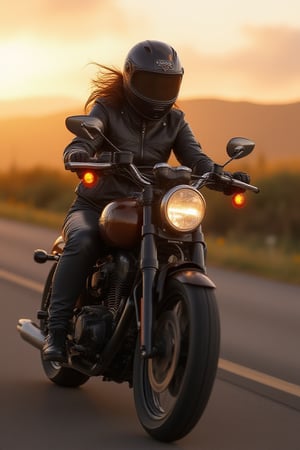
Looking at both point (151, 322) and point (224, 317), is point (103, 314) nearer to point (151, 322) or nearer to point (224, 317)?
point (151, 322)

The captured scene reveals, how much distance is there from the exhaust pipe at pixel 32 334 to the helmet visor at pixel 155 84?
1577mm

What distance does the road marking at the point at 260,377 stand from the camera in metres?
7.94

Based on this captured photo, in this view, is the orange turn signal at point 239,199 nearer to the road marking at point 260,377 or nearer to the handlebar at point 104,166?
the handlebar at point 104,166

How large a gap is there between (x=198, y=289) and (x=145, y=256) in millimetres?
386

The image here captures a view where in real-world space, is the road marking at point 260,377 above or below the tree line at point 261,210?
above

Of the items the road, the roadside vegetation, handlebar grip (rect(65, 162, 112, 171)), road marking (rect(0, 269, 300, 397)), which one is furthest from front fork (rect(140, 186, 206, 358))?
the roadside vegetation

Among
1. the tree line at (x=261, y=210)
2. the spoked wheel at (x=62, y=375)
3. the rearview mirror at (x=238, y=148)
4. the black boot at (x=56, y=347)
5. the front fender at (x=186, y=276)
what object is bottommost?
the tree line at (x=261, y=210)

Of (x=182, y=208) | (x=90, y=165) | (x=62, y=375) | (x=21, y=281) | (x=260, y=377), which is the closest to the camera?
(x=182, y=208)

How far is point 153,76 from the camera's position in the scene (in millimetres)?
7152

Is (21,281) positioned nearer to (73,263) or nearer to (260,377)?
(260,377)

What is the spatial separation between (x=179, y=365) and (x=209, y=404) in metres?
1.17

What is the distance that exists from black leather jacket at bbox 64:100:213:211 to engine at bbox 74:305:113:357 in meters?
0.67

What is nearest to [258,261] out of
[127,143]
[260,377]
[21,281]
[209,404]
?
[21,281]

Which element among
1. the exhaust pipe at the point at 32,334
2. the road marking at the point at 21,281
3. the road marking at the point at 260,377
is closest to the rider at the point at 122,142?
the exhaust pipe at the point at 32,334
